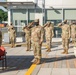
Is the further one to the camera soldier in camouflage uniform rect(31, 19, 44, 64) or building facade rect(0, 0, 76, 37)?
building facade rect(0, 0, 76, 37)

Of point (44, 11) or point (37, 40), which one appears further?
point (44, 11)

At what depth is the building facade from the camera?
27.3 meters

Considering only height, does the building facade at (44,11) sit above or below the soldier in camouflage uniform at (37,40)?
above

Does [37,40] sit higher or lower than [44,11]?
lower

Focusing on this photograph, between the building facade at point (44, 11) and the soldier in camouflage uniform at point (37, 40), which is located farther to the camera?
the building facade at point (44, 11)

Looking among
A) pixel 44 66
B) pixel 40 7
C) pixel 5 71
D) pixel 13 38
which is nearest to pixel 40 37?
pixel 44 66

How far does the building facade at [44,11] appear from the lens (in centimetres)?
2727

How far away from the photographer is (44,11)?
2733 centimetres

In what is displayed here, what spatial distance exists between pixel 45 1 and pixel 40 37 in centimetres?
1459

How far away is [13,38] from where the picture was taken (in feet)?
71.6

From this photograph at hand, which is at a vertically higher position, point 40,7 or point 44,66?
point 40,7

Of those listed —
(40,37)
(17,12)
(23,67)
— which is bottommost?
(23,67)

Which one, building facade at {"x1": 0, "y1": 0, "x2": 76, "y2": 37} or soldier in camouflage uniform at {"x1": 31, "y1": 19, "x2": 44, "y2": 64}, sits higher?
building facade at {"x1": 0, "y1": 0, "x2": 76, "y2": 37}

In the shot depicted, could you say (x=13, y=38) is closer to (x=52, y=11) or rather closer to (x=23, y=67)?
(x=52, y=11)
